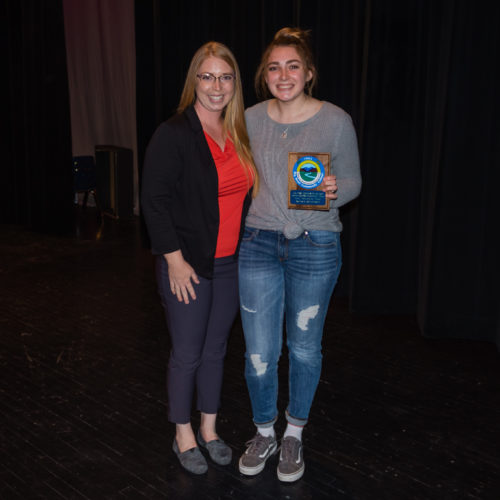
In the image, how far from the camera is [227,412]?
246 centimetres

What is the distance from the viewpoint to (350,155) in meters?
1.80

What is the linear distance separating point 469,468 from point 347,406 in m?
0.57

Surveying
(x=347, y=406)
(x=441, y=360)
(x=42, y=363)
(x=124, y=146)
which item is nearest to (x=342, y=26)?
(x=441, y=360)

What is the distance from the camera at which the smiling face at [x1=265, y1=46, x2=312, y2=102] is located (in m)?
1.74

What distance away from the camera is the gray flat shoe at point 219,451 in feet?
6.84

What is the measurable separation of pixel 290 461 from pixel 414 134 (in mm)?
2071

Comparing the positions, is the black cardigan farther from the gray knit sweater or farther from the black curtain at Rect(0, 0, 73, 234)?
the black curtain at Rect(0, 0, 73, 234)

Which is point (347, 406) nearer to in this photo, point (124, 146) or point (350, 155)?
point (350, 155)

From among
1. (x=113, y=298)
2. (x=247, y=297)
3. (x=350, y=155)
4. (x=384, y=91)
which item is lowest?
(x=113, y=298)

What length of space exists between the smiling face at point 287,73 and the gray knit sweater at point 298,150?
9 cm

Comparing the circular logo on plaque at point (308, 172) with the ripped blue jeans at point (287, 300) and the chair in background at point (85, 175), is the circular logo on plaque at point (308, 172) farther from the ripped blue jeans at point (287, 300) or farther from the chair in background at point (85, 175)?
the chair in background at point (85, 175)

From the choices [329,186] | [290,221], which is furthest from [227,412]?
[329,186]

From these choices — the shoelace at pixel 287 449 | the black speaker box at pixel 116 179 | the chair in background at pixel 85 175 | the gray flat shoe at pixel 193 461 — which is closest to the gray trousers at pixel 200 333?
the gray flat shoe at pixel 193 461

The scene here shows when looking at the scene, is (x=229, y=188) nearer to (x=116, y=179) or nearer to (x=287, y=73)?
(x=287, y=73)
